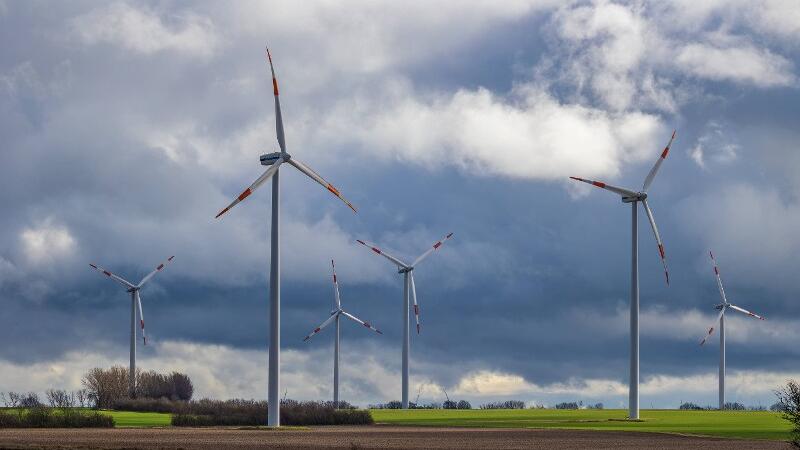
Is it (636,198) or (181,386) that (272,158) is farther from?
(181,386)

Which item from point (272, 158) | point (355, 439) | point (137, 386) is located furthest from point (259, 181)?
point (137, 386)

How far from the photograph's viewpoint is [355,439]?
262 feet

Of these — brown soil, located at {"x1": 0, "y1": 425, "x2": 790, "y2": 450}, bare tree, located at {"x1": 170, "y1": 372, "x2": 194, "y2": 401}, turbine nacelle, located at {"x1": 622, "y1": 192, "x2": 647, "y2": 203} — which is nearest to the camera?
brown soil, located at {"x1": 0, "y1": 425, "x2": 790, "y2": 450}

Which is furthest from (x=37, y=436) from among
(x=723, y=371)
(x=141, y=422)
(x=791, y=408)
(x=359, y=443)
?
(x=723, y=371)

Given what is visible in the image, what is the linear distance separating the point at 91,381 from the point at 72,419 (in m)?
68.0

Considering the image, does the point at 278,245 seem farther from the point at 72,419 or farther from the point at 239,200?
the point at 72,419

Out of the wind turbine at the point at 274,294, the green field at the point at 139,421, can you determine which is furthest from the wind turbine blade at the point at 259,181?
the green field at the point at 139,421

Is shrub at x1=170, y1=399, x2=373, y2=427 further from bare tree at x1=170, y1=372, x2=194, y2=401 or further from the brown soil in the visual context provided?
bare tree at x1=170, y1=372, x2=194, y2=401

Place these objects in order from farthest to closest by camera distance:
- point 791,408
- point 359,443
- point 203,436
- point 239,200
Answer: point 239,200
point 203,436
point 359,443
point 791,408

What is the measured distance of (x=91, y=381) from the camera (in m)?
165

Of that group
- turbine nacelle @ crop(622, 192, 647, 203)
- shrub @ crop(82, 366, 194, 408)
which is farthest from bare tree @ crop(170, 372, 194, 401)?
turbine nacelle @ crop(622, 192, 647, 203)

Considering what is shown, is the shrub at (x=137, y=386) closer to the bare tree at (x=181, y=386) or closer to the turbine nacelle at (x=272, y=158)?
the bare tree at (x=181, y=386)

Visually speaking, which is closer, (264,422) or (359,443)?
(359,443)

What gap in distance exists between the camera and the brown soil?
71125 millimetres
